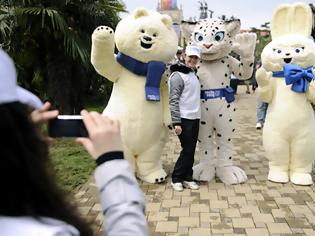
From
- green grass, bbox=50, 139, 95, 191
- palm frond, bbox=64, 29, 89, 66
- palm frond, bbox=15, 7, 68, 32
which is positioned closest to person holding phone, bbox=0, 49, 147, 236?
green grass, bbox=50, 139, 95, 191

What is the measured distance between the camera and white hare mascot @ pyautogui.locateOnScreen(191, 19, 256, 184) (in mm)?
4832

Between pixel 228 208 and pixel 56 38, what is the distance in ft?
16.0

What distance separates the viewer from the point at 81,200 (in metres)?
4.57

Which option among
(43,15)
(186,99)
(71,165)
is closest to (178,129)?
(186,99)

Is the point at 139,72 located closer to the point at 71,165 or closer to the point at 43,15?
the point at 71,165

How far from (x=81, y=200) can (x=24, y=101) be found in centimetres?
373

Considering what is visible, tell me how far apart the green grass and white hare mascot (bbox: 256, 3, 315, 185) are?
7.17ft

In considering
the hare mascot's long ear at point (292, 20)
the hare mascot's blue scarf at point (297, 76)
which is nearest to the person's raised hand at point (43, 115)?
the hare mascot's blue scarf at point (297, 76)

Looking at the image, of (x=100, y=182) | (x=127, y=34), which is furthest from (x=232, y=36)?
(x=100, y=182)

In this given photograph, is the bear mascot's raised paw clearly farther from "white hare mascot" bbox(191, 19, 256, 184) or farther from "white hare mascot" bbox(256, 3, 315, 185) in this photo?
"white hare mascot" bbox(256, 3, 315, 185)

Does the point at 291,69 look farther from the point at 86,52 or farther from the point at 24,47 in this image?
the point at 24,47

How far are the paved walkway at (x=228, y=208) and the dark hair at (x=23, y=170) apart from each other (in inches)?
89.7

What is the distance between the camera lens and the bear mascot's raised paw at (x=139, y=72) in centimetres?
466

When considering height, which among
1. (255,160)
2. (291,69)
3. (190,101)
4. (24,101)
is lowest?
(255,160)
